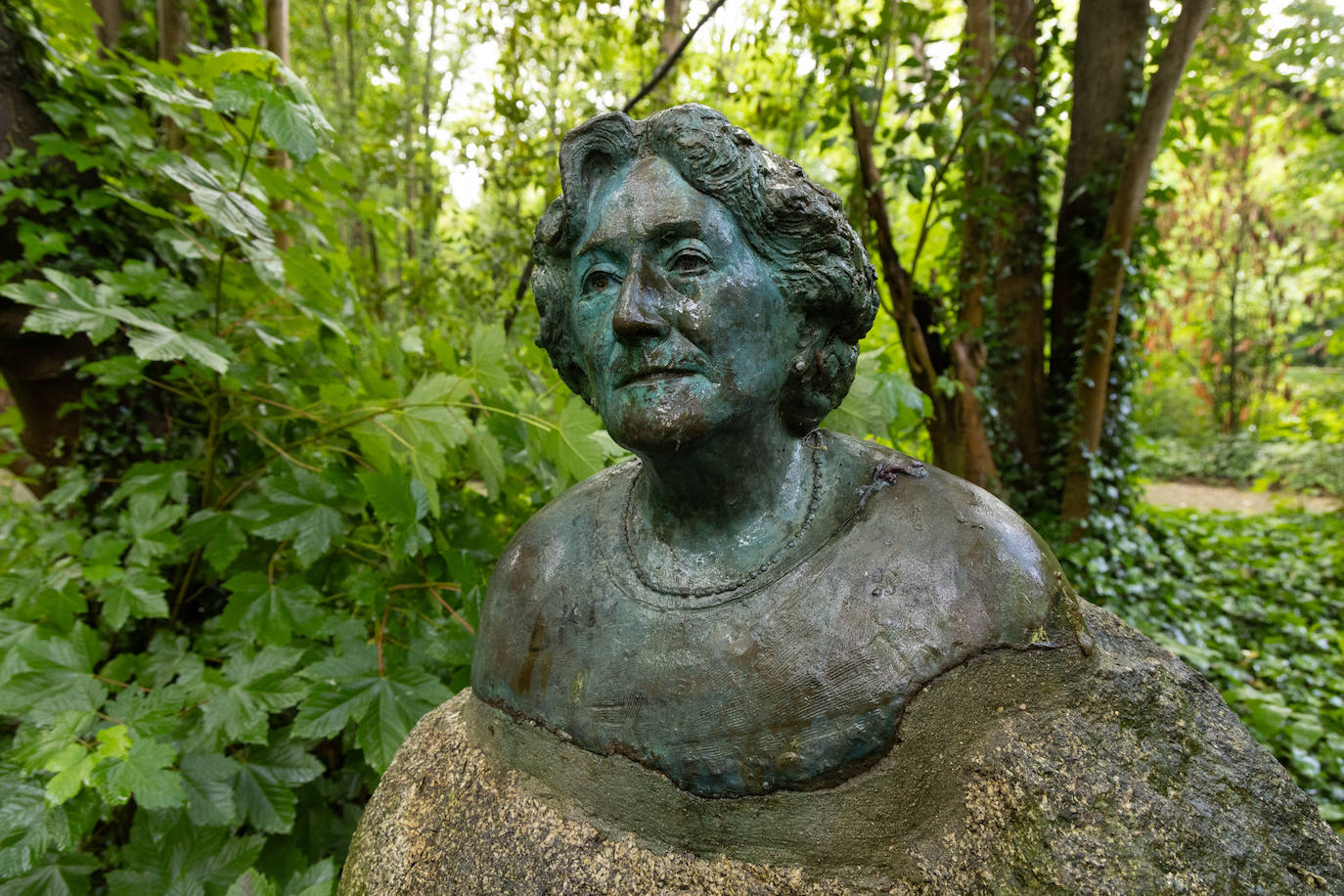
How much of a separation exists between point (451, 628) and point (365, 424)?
1.98 ft

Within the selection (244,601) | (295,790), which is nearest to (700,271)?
(244,601)

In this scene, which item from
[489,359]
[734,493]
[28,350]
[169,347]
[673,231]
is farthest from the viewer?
[28,350]

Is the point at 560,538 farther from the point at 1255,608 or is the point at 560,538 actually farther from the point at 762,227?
the point at 1255,608

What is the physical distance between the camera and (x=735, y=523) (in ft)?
5.00

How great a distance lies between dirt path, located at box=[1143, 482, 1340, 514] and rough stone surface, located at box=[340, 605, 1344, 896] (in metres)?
7.74

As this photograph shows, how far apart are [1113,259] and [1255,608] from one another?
217 cm

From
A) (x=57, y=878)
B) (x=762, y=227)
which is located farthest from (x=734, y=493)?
(x=57, y=878)

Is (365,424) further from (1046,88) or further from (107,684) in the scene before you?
(1046,88)

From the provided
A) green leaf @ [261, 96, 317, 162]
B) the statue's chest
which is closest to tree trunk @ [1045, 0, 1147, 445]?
the statue's chest

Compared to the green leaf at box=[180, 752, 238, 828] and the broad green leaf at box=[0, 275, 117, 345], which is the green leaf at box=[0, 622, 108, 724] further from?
the broad green leaf at box=[0, 275, 117, 345]

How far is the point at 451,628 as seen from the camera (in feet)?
6.93

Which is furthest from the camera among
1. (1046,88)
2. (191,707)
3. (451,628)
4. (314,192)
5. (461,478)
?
(1046,88)

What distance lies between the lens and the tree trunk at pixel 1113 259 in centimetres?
368

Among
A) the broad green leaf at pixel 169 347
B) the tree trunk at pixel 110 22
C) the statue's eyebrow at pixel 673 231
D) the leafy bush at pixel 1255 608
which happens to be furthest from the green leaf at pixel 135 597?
the leafy bush at pixel 1255 608
